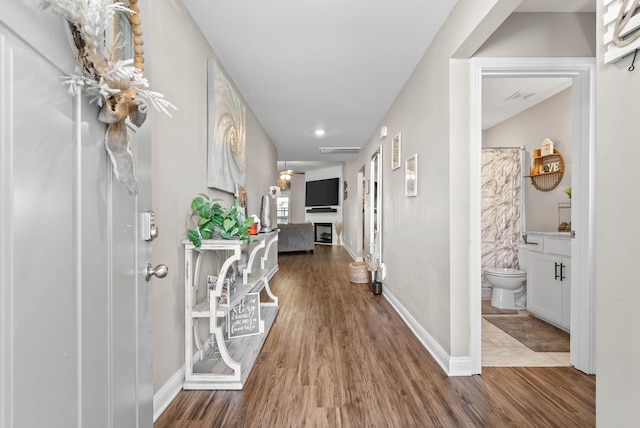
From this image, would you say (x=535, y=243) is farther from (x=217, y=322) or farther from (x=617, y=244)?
(x=217, y=322)

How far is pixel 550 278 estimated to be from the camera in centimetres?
300

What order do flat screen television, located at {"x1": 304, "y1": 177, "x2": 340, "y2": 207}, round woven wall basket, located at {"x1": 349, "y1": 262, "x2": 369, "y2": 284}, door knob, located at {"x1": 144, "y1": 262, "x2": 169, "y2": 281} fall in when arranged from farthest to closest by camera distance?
1. flat screen television, located at {"x1": 304, "y1": 177, "x2": 340, "y2": 207}
2. round woven wall basket, located at {"x1": 349, "y1": 262, "x2": 369, "y2": 284}
3. door knob, located at {"x1": 144, "y1": 262, "x2": 169, "y2": 281}

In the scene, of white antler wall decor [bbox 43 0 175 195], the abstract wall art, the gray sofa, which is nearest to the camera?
white antler wall decor [bbox 43 0 175 195]

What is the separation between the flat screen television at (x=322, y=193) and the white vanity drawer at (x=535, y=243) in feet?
23.0

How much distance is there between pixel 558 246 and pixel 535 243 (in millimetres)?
305

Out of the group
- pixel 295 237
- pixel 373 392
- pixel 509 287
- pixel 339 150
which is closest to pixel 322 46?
pixel 373 392

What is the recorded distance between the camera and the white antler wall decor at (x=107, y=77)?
0.66 m

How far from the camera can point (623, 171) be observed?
92cm

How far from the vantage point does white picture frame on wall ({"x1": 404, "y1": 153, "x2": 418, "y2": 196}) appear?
284 centimetres

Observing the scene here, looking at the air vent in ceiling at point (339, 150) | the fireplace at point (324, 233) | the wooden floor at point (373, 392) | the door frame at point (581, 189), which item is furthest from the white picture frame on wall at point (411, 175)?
the fireplace at point (324, 233)

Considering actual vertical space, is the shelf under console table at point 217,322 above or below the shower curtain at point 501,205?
below

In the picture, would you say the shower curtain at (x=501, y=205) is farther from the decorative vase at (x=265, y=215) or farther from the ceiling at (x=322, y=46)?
the decorative vase at (x=265, y=215)

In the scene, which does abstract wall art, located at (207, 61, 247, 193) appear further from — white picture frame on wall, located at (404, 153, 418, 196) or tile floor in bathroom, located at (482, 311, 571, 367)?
tile floor in bathroom, located at (482, 311, 571, 367)

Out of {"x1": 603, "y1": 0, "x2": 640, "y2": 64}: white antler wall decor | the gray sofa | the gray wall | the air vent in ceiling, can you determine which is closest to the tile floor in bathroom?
{"x1": 603, "y1": 0, "x2": 640, "y2": 64}: white antler wall decor
